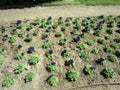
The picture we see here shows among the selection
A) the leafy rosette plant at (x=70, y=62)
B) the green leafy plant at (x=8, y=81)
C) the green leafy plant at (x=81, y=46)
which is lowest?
the green leafy plant at (x=8, y=81)

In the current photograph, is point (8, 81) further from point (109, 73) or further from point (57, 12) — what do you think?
point (57, 12)

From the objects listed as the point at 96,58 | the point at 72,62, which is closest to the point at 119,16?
the point at 96,58

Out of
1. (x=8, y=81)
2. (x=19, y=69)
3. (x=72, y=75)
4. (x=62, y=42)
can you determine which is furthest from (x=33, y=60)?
(x=72, y=75)

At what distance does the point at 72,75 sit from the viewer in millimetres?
7832

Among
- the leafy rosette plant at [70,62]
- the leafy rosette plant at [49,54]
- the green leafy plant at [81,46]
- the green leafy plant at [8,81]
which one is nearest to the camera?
the green leafy plant at [8,81]

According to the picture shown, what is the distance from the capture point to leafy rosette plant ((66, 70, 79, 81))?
778 cm

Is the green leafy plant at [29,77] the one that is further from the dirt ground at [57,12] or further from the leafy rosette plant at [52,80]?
the dirt ground at [57,12]

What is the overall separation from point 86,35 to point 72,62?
2034 millimetres

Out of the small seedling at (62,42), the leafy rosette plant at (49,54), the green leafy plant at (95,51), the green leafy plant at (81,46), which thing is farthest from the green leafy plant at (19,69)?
the green leafy plant at (95,51)

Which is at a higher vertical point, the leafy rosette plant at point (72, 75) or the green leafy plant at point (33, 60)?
the green leafy plant at point (33, 60)

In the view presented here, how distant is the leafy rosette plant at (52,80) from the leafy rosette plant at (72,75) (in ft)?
1.46

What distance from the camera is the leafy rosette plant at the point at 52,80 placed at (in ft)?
25.1

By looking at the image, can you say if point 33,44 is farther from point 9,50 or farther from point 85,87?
point 85,87

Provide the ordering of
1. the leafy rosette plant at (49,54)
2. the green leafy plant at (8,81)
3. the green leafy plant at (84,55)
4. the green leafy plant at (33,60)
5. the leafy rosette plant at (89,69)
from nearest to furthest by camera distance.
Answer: the green leafy plant at (8,81), the leafy rosette plant at (89,69), the green leafy plant at (33,60), the green leafy plant at (84,55), the leafy rosette plant at (49,54)
